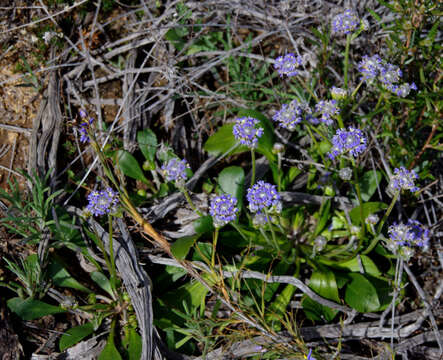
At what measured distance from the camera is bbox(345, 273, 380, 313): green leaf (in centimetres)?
246

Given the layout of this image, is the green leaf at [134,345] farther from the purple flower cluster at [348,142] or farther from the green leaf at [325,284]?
the purple flower cluster at [348,142]

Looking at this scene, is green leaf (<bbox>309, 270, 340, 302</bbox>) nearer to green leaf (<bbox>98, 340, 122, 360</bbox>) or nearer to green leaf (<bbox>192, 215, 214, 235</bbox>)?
green leaf (<bbox>192, 215, 214, 235</bbox>)

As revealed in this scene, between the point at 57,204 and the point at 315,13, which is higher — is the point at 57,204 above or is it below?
below

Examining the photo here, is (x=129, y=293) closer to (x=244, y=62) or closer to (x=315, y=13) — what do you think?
(x=244, y=62)

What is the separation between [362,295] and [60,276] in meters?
1.88

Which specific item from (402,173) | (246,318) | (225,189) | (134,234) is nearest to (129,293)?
(134,234)

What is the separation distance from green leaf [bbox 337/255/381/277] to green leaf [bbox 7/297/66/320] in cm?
189

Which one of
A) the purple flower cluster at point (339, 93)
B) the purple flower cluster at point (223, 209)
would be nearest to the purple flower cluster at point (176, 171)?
the purple flower cluster at point (223, 209)

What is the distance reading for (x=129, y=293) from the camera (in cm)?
242

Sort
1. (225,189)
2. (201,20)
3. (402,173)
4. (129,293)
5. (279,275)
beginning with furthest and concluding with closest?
(201,20) → (225,189) → (279,275) → (129,293) → (402,173)

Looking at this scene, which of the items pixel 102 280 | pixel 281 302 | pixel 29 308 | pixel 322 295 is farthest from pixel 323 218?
pixel 29 308

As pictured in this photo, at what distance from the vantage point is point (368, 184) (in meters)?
2.92

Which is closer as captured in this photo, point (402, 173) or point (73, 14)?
point (402, 173)

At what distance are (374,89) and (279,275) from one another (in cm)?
157
